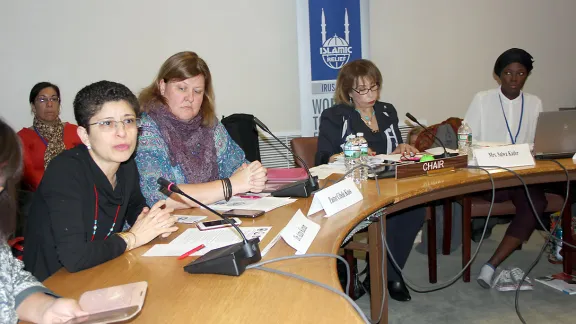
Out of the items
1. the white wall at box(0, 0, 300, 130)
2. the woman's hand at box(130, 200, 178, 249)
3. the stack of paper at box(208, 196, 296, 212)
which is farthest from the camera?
the white wall at box(0, 0, 300, 130)

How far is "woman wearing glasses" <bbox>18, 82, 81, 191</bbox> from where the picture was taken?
142 inches

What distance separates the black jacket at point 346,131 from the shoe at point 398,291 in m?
0.78

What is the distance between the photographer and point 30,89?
13.0 feet

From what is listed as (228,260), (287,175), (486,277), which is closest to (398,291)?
(486,277)

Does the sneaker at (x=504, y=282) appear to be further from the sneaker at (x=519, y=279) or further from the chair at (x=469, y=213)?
the chair at (x=469, y=213)

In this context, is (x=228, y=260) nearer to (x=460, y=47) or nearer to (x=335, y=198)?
(x=335, y=198)

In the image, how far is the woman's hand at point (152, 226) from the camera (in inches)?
57.5

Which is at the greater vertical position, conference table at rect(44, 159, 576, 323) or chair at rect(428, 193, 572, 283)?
conference table at rect(44, 159, 576, 323)

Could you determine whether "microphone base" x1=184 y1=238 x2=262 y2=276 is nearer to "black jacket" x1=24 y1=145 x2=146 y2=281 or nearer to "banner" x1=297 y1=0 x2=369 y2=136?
"black jacket" x1=24 y1=145 x2=146 y2=281

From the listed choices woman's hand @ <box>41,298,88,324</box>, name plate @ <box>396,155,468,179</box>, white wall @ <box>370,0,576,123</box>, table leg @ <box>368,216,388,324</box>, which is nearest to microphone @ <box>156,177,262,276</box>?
woman's hand @ <box>41,298,88,324</box>

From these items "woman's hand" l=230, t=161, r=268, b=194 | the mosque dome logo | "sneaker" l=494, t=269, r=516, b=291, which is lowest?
"sneaker" l=494, t=269, r=516, b=291

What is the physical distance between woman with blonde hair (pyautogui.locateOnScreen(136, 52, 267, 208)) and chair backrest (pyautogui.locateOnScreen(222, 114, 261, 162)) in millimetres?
849

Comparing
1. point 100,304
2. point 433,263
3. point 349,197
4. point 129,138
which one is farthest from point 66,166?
point 433,263

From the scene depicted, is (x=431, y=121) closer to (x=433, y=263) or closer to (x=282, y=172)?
(x=433, y=263)
